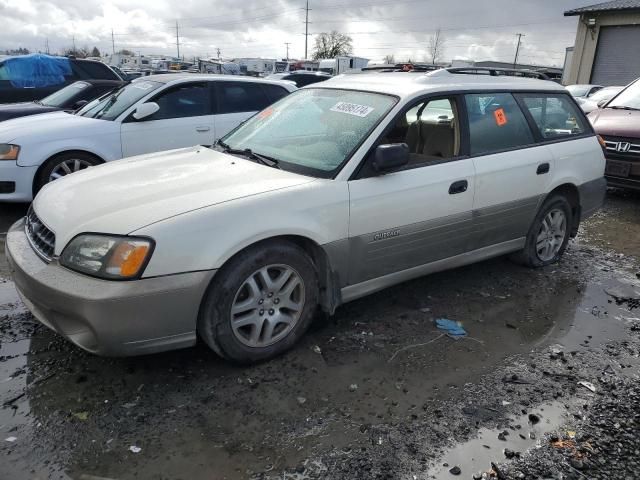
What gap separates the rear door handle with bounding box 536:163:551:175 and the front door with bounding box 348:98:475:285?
872mm

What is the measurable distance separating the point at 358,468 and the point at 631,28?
24.4 metres

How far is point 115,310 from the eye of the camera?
252 centimetres

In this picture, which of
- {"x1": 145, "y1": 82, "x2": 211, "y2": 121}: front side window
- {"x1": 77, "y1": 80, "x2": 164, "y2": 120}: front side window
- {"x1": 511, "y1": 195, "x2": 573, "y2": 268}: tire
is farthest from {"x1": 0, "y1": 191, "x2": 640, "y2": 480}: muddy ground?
{"x1": 145, "y1": 82, "x2": 211, "y2": 121}: front side window

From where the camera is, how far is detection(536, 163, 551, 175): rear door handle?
4.31 metres

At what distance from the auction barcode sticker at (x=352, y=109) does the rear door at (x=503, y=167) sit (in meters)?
0.88

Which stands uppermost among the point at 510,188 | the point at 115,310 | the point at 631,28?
the point at 631,28

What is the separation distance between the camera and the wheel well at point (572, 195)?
4.66 meters

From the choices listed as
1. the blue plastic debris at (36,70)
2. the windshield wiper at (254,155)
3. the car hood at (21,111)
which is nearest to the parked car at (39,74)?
the blue plastic debris at (36,70)

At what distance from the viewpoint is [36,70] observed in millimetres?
10680

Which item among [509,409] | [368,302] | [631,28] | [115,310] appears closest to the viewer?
[115,310]

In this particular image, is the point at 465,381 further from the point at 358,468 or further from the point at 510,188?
the point at 510,188

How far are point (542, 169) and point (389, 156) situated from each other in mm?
1840

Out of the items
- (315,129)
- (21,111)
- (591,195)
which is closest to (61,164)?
(21,111)

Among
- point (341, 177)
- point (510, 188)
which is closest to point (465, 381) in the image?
point (341, 177)
